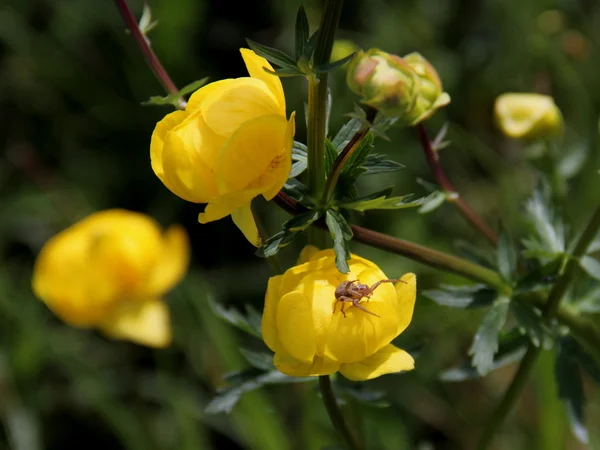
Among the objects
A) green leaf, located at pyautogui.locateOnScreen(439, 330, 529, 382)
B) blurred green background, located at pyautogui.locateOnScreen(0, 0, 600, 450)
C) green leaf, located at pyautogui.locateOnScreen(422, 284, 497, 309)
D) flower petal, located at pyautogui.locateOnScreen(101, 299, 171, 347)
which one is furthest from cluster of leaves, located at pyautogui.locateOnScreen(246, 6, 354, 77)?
flower petal, located at pyautogui.locateOnScreen(101, 299, 171, 347)

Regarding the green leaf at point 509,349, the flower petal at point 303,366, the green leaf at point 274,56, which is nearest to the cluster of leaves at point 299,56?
the green leaf at point 274,56

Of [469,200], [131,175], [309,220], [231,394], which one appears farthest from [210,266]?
[309,220]

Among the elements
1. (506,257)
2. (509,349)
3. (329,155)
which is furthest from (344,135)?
(509,349)

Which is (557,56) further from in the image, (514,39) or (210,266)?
(210,266)

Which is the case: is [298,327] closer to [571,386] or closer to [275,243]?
[275,243]

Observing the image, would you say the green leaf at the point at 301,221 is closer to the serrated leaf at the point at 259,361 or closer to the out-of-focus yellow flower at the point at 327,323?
the out-of-focus yellow flower at the point at 327,323

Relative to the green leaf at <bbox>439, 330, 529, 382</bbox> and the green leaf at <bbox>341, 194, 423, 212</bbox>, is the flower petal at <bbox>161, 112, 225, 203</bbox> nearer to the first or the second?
the green leaf at <bbox>341, 194, 423, 212</bbox>
